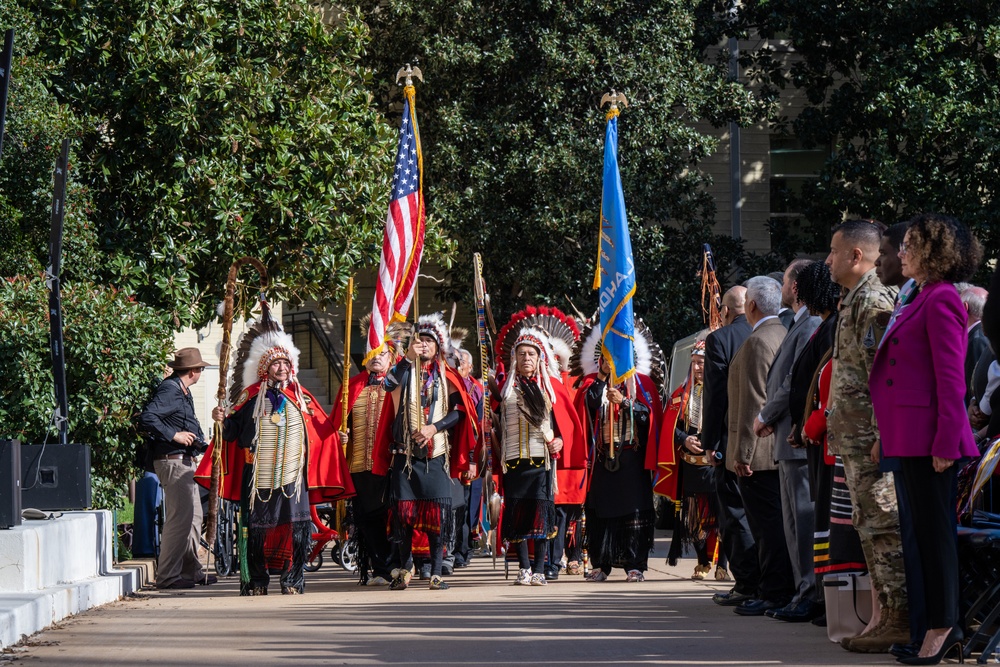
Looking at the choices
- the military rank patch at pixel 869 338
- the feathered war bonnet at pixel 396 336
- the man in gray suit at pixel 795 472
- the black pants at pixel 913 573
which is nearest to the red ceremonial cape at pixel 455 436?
the feathered war bonnet at pixel 396 336

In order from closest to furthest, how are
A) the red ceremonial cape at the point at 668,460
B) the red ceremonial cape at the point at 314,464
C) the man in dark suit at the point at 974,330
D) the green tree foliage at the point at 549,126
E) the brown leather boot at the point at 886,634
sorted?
the brown leather boot at the point at 886,634
the man in dark suit at the point at 974,330
the red ceremonial cape at the point at 314,464
the red ceremonial cape at the point at 668,460
the green tree foliage at the point at 549,126

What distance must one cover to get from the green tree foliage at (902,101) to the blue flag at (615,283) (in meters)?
9.62

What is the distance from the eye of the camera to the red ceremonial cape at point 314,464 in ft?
38.7

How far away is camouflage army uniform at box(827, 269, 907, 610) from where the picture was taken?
6934 mm

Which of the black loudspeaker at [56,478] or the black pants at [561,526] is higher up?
the black loudspeaker at [56,478]

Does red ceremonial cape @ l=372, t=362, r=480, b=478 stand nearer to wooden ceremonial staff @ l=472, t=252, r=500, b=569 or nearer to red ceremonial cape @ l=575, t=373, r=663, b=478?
wooden ceremonial staff @ l=472, t=252, r=500, b=569

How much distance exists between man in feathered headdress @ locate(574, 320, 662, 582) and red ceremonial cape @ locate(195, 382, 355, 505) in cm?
201

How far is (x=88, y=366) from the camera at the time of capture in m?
12.4

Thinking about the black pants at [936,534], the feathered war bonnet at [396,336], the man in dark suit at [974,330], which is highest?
the feathered war bonnet at [396,336]

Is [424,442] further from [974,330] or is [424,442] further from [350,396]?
[974,330]

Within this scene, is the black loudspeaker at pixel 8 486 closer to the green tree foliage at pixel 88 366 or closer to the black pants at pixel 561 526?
the green tree foliage at pixel 88 366

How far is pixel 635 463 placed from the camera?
12.4 m

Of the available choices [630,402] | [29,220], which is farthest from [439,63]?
[630,402]

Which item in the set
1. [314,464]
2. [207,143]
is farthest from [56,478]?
[207,143]
